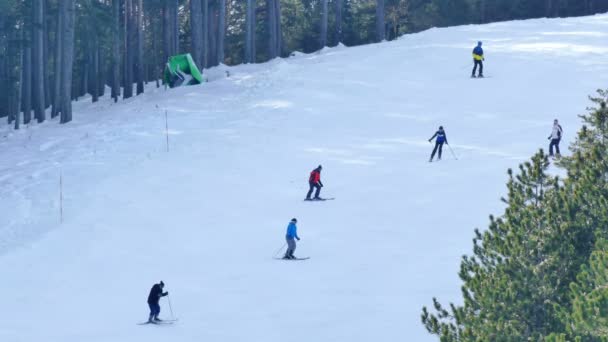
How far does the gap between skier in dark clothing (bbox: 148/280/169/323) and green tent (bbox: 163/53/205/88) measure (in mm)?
30513

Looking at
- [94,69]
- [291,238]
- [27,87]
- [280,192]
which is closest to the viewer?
[291,238]

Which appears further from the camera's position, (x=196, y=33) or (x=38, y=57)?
(x=38, y=57)

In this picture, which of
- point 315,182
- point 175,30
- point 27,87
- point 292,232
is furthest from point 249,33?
point 292,232

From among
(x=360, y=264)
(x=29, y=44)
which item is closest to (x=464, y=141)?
(x=360, y=264)

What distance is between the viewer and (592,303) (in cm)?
1002

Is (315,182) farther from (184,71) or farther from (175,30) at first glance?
(175,30)

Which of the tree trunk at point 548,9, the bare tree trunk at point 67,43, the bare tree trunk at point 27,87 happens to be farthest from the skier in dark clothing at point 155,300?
the tree trunk at point 548,9

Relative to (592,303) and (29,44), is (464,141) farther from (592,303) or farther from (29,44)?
(29,44)

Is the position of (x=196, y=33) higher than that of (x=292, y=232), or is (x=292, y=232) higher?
(x=196, y=33)

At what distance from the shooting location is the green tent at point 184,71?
1902 inches

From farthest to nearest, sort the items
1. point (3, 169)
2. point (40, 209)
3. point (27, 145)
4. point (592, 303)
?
1. point (27, 145)
2. point (3, 169)
3. point (40, 209)
4. point (592, 303)

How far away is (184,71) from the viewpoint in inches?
1922

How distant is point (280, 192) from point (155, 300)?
→ 968 centimetres

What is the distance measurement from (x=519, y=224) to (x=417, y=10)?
183 ft
